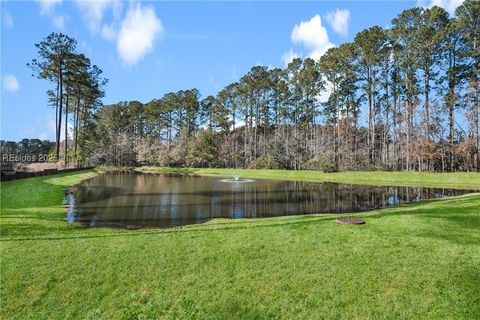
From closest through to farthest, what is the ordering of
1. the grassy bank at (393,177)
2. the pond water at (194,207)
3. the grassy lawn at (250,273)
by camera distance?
the grassy lawn at (250,273) < the pond water at (194,207) < the grassy bank at (393,177)

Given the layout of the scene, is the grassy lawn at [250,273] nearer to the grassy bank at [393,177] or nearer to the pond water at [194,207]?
the pond water at [194,207]

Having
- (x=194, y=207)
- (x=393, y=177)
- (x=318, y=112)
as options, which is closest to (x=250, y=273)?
(x=194, y=207)

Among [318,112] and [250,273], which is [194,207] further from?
[318,112]

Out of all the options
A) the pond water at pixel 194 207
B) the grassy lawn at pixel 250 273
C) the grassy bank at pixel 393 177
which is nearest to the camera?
the grassy lawn at pixel 250 273

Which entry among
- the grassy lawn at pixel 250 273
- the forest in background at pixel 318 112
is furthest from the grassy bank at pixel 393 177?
the grassy lawn at pixel 250 273

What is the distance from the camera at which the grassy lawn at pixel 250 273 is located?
19.7 ft

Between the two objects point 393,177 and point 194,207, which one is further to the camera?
point 393,177

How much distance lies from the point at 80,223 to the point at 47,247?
617 cm

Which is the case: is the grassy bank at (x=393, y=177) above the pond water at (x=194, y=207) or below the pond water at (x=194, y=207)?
above

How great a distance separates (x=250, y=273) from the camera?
23.5 ft

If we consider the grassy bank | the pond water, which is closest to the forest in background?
the grassy bank

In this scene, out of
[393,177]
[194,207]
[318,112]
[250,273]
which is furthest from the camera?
[318,112]

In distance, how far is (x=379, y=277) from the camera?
6.82 meters

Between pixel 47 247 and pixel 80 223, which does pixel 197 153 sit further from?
pixel 47 247
